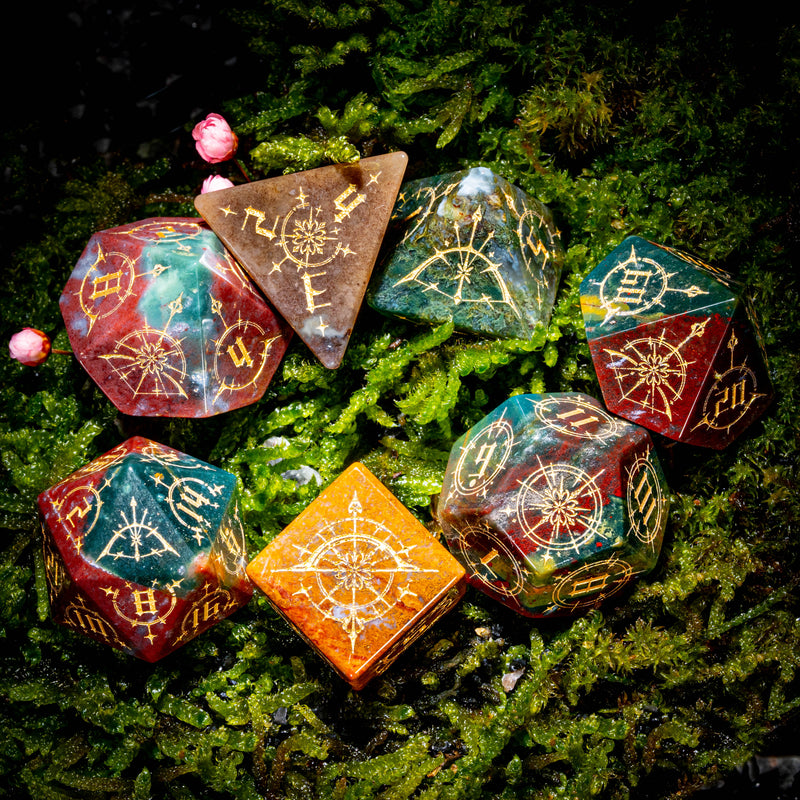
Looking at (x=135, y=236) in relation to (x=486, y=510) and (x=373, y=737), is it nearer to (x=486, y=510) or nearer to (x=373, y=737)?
(x=486, y=510)

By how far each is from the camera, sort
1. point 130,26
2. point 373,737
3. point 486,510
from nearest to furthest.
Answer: point 486,510, point 373,737, point 130,26

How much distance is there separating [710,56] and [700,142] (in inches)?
10.1

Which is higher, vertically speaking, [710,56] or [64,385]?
[710,56]

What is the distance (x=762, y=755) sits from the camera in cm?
164

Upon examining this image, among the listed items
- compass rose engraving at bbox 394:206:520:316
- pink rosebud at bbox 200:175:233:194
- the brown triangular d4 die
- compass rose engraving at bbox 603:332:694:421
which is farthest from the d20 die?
pink rosebud at bbox 200:175:233:194

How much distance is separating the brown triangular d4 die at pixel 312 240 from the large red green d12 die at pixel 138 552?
522mm

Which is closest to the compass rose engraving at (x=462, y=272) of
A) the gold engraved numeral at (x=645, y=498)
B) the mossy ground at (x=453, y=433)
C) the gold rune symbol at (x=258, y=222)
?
the mossy ground at (x=453, y=433)

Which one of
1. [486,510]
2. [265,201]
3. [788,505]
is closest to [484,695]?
[486,510]

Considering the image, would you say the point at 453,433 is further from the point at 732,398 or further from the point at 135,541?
the point at 135,541

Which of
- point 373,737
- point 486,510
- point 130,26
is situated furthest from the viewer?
point 130,26

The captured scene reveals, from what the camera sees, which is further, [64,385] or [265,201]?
[64,385]

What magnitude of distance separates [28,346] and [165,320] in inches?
18.7

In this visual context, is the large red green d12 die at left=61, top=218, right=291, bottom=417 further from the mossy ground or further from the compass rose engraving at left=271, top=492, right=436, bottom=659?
the compass rose engraving at left=271, top=492, right=436, bottom=659

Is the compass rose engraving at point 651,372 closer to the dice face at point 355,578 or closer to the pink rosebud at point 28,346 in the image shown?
the dice face at point 355,578
